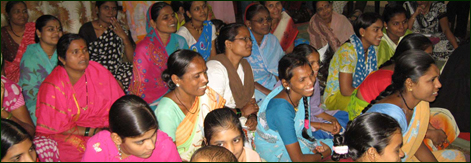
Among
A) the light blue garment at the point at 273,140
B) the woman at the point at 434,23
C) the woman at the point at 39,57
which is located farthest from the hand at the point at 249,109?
the woman at the point at 434,23

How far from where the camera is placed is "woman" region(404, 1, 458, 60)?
15.8 feet

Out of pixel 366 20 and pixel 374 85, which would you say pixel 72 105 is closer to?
pixel 374 85

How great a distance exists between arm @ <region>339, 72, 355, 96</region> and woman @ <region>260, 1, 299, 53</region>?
4.27ft

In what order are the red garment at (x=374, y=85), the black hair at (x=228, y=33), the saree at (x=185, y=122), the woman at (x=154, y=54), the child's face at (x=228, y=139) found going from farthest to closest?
1. the woman at (x=154, y=54)
2. the black hair at (x=228, y=33)
3. the red garment at (x=374, y=85)
4. the saree at (x=185, y=122)
5. the child's face at (x=228, y=139)

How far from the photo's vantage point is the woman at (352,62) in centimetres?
328

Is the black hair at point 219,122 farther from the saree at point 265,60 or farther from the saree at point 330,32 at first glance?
the saree at point 330,32

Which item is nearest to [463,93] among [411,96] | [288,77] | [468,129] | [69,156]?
[468,129]

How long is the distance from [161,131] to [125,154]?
219 millimetres

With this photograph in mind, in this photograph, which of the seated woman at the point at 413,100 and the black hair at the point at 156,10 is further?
the black hair at the point at 156,10

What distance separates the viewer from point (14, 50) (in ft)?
12.5

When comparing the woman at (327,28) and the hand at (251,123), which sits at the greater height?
the woman at (327,28)

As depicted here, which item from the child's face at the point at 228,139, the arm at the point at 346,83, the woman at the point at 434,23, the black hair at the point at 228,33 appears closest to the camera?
the child's face at the point at 228,139

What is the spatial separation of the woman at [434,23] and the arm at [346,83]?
2152 millimetres

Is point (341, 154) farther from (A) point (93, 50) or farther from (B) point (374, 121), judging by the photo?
(A) point (93, 50)
